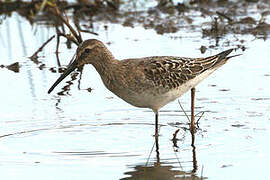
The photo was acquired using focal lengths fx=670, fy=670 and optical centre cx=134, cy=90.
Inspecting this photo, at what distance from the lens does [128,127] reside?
9297 millimetres

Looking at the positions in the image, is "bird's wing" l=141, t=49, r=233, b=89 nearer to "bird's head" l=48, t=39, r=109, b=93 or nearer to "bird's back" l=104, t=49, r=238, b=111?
"bird's back" l=104, t=49, r=238, b=111

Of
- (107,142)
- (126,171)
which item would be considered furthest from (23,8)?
(126,171)

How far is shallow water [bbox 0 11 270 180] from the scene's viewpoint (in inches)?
298

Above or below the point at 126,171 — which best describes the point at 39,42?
above

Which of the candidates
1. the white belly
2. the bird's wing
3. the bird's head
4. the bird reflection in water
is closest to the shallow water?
the bird reflection in water

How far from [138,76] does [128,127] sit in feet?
3.31

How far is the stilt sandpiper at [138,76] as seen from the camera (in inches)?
336

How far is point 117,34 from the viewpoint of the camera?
14.8 metres

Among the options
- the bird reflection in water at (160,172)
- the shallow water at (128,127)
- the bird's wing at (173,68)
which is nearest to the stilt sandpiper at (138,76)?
the bird's wing at (173,68)

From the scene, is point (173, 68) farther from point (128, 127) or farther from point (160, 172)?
point (160, 172)

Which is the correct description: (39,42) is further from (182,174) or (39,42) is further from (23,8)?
(182,174)

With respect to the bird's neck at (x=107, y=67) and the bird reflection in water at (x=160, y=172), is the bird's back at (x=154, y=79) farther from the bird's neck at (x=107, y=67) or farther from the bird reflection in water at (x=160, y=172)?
the bird reflection in water at (x=160, y=172)

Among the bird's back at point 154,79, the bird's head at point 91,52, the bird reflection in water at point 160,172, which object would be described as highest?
the bird's head at point 91,52

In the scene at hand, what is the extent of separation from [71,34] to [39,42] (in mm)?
1160
